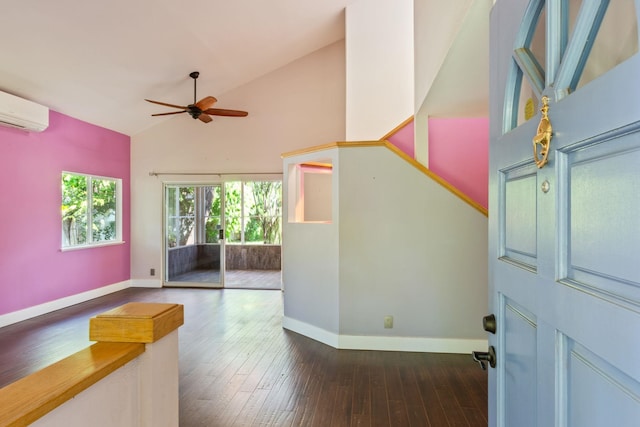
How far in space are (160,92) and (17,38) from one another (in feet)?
7.26

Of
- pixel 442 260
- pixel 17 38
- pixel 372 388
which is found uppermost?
pixel 17 38

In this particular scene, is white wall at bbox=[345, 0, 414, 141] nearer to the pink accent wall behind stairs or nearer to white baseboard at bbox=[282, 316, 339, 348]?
the pink accent wall behind stairs

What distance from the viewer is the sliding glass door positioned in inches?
272

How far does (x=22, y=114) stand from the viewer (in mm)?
4352

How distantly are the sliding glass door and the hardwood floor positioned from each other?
2304 millimetres

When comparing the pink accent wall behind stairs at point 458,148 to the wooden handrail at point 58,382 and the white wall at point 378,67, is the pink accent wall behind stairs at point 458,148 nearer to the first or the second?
the white wall at point 378,67

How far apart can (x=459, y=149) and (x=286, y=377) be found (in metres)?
3.51

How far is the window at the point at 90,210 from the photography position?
18.0 feet

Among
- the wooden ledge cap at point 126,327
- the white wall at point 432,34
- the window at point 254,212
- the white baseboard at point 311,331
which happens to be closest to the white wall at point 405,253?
the white baseboard at point 311,331

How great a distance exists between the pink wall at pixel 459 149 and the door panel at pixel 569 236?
3640 millimetres

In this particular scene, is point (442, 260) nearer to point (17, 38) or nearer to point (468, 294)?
point (468, 294)

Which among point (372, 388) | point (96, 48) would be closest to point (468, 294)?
point (372, 388)

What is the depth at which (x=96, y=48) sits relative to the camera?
166 inches

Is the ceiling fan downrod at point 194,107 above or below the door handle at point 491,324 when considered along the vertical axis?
above
